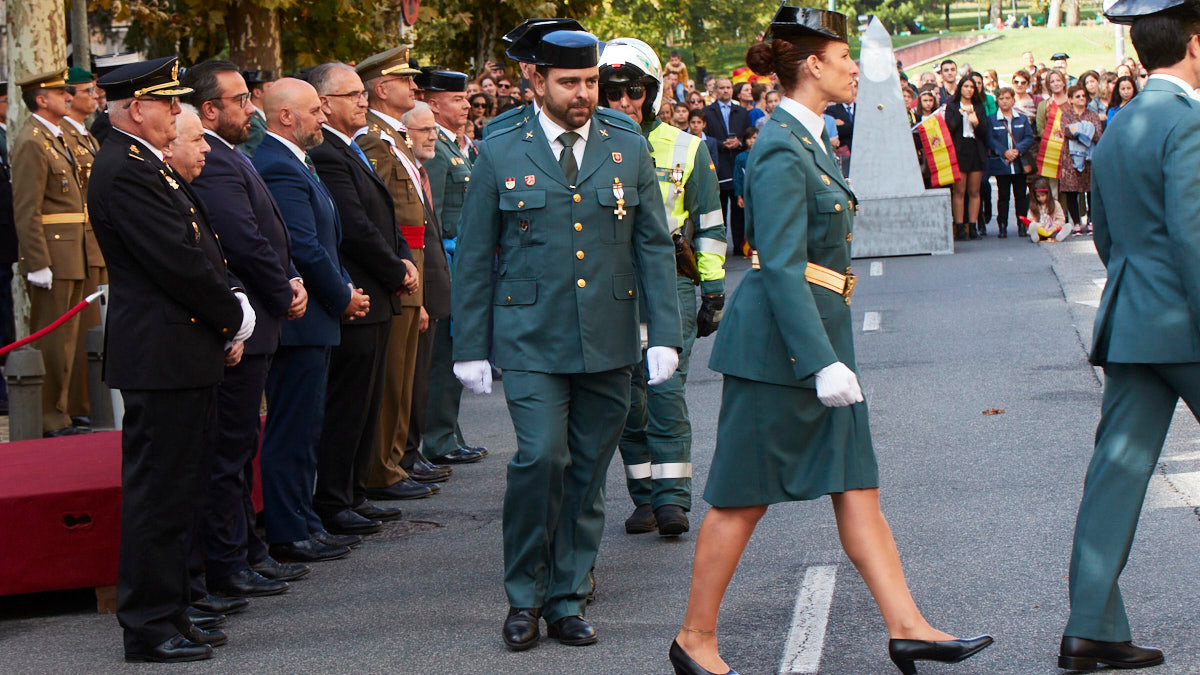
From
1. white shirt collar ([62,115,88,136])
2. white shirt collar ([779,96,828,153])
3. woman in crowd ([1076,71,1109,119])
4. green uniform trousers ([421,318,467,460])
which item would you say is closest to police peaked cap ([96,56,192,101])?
white shirt collar ([779,96,828,153])

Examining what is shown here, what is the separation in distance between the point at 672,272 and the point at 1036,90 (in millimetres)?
18858

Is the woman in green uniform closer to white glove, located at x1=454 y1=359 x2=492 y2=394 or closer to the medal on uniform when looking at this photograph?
the medal on uniform

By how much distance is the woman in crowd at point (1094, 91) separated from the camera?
20.5 metres

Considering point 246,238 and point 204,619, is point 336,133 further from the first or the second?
point 204,619

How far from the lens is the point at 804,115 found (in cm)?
480

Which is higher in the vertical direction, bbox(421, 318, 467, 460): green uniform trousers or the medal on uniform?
the medal on uniform

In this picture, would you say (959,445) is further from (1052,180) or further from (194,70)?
(1052,180)

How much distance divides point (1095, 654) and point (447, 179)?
570cm

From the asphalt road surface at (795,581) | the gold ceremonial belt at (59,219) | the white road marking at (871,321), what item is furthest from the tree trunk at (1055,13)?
the gold ceremonial belt at (59,219)

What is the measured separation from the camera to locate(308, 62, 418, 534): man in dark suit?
291 inches

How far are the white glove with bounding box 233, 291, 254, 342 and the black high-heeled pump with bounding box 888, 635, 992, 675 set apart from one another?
2.54 metres

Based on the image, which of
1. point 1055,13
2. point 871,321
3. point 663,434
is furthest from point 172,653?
→ point 1055,13

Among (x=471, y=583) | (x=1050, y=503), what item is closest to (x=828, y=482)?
(x=471, y=583)

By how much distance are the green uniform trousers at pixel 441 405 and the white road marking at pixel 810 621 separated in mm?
3406
